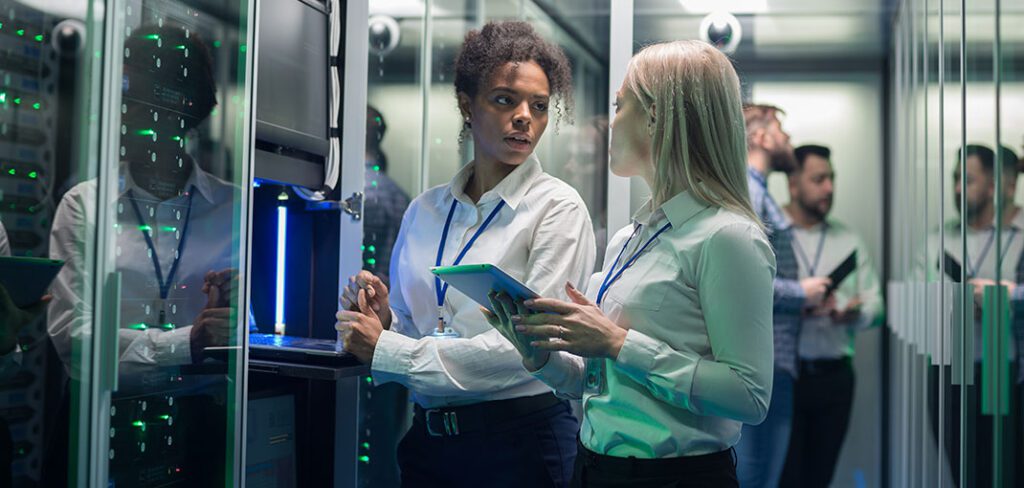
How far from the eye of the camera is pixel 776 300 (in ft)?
15.3

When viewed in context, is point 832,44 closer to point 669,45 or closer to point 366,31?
point 366,31

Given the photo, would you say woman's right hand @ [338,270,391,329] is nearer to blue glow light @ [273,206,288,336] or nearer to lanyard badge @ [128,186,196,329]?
lanyard badge @ [128,186,196,329]

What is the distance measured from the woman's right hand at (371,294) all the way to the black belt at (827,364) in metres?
2.98

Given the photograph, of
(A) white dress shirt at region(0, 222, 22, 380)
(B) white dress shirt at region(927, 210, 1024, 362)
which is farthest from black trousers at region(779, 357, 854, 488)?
(A) white dress shirt at region(0, 222, 22, 380)

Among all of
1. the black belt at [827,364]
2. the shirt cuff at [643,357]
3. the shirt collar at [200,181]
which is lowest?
the black belt at [827,364]

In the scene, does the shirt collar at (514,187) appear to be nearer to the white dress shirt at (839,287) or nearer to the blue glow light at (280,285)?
the blue glow light at (280,285)

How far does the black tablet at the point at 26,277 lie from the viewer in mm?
1701

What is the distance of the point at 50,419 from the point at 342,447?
1.36 meters

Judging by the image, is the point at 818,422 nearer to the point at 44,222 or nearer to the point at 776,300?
the point at 776,300

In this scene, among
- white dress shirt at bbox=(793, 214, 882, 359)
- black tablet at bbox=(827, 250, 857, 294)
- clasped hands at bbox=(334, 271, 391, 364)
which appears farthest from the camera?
black tablet at bbox=(827, 250, 857, 294)

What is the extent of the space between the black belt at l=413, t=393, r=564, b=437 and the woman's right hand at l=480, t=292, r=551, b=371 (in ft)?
1.15

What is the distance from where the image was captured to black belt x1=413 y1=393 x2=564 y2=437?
227cm

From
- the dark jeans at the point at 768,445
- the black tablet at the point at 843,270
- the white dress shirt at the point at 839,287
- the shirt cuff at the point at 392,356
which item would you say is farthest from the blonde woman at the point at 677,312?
the black tablet at the point at 843,270

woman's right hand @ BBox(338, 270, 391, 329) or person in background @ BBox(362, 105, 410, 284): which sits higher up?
person in background @ BBox(362, 105, 410, 284)
